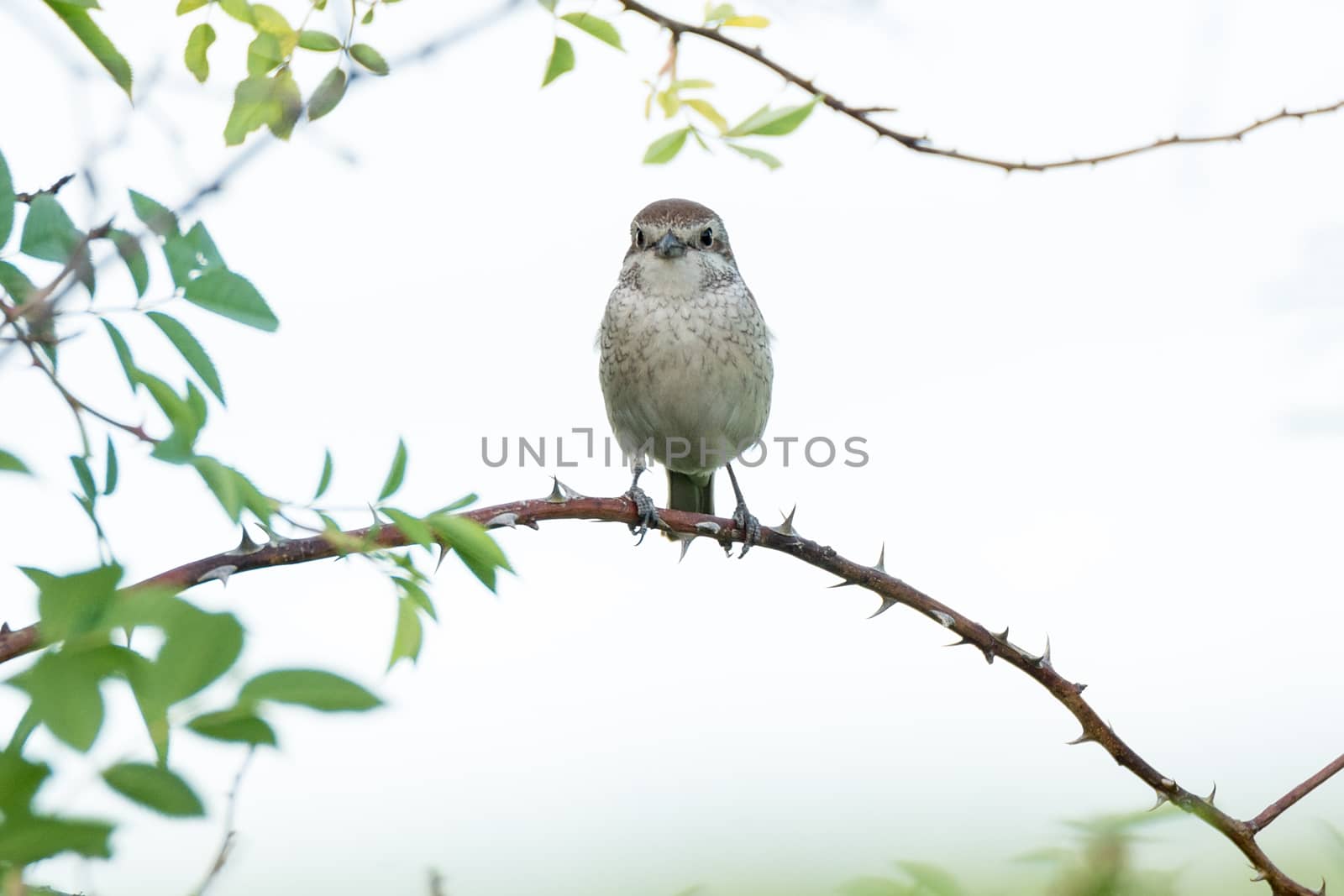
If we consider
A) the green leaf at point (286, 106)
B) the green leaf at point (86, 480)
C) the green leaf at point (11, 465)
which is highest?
the green leaf at point (286, 106)

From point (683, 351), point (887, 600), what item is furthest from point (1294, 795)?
point (683, 351)

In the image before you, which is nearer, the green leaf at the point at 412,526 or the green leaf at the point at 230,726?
the green leaf at the point at 230,726

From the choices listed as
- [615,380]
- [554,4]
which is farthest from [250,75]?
[615,380]

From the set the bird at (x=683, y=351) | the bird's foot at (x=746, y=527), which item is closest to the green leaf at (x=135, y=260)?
the bird's foot at (x=746, y=527)

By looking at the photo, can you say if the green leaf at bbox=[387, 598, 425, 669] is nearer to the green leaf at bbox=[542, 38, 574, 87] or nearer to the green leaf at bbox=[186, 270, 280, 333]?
the green leaf at bbox=[186, 270, 280, 333]

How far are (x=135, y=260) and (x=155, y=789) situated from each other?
82 centimetres

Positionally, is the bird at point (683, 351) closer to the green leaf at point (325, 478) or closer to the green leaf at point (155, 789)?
the green leaf at point (325, 478)

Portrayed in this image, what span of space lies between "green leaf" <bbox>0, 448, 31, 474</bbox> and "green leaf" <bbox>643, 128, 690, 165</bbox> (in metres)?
1.46

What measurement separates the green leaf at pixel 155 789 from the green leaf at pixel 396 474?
722 mm

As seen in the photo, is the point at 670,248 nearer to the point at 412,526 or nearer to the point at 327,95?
the point at 327,95

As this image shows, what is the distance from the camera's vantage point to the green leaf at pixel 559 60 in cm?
218

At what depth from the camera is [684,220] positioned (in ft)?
16.6

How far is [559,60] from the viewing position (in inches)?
85.8

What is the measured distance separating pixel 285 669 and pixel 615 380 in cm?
401
